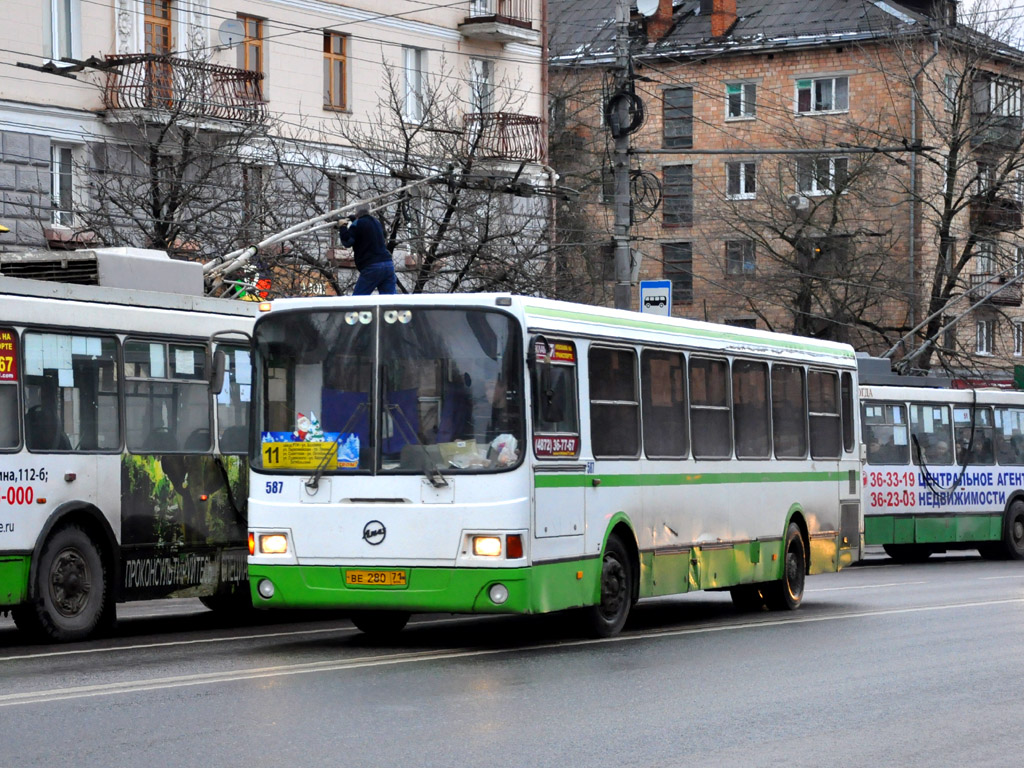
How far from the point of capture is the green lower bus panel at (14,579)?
12.7 metres

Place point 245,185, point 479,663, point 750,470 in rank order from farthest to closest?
point 245,185
point 750,470
point 479,663

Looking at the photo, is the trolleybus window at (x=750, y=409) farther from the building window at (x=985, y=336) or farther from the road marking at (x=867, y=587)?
the building window at (x=985, y=336)

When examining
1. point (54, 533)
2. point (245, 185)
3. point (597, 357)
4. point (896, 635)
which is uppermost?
point (245, 185)

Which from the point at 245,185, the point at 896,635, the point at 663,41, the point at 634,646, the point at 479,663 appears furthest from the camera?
the point at 663,41

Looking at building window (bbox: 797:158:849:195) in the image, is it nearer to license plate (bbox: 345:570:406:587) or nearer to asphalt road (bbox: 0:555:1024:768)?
asphalt road (bbox: 0:555:1024:768)

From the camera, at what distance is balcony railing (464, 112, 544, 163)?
33.4 m

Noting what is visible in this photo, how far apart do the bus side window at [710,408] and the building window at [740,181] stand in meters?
42.4

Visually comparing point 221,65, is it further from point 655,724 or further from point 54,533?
point 655,724

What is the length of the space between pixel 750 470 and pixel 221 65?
57.7 feet

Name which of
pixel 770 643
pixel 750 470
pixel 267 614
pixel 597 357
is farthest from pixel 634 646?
pixel 267 614

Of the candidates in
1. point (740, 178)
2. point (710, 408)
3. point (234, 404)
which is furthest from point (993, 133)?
point (234, 404)

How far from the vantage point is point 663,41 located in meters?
61.0

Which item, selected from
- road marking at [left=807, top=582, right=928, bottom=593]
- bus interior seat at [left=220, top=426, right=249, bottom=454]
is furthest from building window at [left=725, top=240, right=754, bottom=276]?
bus interior seat at [left=220, top=426, right=249, bottom=454]

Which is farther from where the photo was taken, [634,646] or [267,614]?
[267,614]
